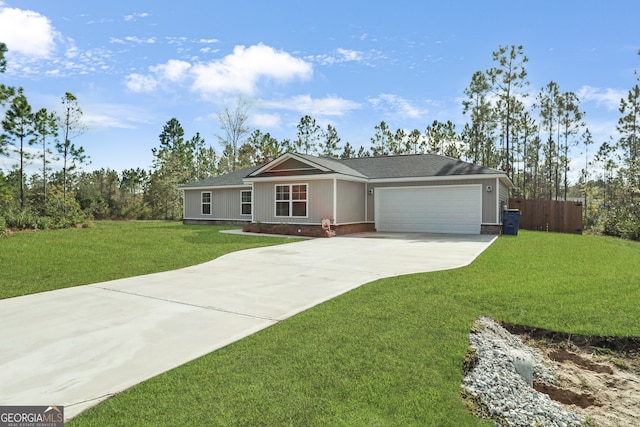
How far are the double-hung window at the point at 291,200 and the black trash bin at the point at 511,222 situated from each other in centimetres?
838

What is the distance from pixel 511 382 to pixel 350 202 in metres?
13.8

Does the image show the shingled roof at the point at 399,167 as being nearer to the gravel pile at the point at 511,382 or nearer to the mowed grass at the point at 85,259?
the mowed grass at the point at 85,259

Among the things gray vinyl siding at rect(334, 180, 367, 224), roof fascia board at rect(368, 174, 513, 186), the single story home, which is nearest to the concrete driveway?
gray vinyl siding at rect(334, 180, 367, 224)

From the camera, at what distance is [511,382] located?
301 centimetres

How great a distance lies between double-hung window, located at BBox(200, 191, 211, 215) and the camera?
22.8 metres

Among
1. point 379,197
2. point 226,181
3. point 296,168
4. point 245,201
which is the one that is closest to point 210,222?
point 226,181

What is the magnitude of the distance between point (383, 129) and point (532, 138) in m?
14.9

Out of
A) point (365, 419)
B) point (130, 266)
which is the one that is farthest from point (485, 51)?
point (365, 419)

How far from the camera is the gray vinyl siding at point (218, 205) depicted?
21.6 meters

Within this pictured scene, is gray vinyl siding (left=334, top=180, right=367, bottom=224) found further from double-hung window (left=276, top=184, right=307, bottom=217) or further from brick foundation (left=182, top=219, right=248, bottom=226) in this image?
brick foundation (left=182, top=219, right=248, bottom=226)

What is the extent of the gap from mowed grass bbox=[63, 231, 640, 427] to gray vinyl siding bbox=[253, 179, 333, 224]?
9.71m

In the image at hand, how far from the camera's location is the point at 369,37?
631 inches

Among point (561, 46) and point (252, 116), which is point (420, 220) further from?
point (252, 116)

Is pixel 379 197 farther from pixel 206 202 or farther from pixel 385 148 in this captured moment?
pixel 385 148
